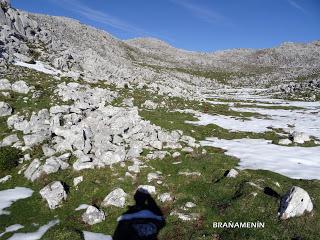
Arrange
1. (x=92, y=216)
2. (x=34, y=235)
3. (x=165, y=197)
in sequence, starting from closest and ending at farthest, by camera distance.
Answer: (x=34, y=235) < (x=92, y=216) < (x=165, y=197)

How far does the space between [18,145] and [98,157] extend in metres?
10.0

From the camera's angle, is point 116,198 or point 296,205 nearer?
A: point 296,205

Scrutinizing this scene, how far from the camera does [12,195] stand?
1120 inches

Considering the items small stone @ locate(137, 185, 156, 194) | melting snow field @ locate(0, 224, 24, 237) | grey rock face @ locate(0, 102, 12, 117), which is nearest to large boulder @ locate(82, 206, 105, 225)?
small stone @ locate(137, 185, 156, 194)

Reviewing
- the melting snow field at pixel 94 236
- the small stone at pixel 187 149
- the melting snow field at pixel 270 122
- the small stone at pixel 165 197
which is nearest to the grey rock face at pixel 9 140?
the melting snow field at pixel 94 236

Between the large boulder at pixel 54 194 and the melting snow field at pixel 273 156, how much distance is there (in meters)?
16.5

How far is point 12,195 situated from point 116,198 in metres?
9.20

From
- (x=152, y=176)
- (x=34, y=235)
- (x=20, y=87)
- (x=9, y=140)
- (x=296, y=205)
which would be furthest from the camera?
(x=20, y=87)

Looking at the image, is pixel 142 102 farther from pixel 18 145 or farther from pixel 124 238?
pixel 124 238

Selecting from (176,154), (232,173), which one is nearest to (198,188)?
(232,173)

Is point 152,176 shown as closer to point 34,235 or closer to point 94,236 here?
point 94,236

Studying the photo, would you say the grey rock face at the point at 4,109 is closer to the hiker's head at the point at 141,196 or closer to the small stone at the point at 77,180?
the small stone at the point at 77,180

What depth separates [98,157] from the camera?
32438 millimetres

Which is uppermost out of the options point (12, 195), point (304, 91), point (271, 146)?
point (304, 91)
